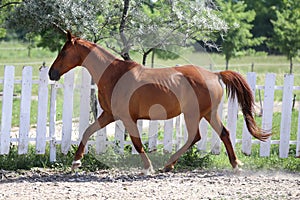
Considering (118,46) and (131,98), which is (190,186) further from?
(118,46)

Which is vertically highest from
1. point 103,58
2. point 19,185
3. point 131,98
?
point 103,58

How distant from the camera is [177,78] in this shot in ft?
27.4

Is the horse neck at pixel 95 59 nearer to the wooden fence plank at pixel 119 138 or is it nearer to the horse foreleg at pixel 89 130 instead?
the horse foreleg at pixel 89 130

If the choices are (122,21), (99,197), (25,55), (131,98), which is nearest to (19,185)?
(99,197)

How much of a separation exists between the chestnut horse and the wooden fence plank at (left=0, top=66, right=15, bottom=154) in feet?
3.01

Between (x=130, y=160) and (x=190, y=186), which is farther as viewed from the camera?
(x=130, y=160)

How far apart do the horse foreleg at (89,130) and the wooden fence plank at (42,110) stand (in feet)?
2.60

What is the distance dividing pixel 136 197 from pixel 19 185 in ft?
5.44

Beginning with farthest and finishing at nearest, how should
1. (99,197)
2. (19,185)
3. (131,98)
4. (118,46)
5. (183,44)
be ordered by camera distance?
(118,46) < (183,44) < (131,98) < (19,185) < (99,197)

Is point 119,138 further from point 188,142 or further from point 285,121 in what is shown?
point 285,121

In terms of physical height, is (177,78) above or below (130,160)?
above

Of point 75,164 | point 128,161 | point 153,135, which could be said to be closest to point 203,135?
point 153,135

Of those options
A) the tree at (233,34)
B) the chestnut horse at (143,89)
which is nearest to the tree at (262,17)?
the tree at (233,34)

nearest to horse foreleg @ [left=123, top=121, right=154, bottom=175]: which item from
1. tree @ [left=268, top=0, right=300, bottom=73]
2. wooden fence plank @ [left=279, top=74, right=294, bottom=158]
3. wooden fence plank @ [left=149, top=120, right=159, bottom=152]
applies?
wooden fence plank @ [left=149, top=120, right=159, bottom=152]
